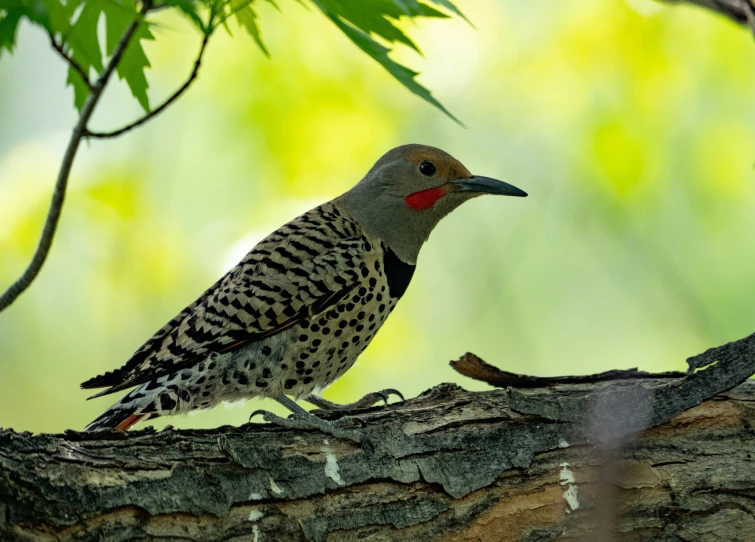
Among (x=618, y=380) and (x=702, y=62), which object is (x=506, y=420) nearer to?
(x=618, y=380)

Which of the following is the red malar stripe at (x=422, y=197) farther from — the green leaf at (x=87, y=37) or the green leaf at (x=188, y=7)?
the green leaf at (x=188, y=7)

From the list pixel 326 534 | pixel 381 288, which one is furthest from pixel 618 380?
pixel 326 534

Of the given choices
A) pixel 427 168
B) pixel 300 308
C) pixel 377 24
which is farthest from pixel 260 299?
pixel 377 24

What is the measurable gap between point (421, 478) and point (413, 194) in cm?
188

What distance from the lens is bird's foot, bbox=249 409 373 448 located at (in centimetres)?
309

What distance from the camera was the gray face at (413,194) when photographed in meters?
4.40

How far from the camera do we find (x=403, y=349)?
639 cm

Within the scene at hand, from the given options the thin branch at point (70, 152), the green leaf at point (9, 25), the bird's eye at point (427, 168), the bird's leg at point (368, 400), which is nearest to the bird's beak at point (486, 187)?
the bird's eye at point (427, 168)

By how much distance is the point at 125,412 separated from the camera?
3.68m

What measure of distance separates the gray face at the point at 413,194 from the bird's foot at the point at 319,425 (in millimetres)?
1328

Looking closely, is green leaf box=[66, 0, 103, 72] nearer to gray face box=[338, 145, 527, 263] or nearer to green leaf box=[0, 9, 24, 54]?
green leaf box=[0, 9, 24, 54]

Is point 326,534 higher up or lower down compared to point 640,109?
lower down

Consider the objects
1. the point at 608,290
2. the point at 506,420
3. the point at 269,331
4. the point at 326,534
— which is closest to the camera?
the point at 326,534

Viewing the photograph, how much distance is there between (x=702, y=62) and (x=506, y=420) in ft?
13.6
